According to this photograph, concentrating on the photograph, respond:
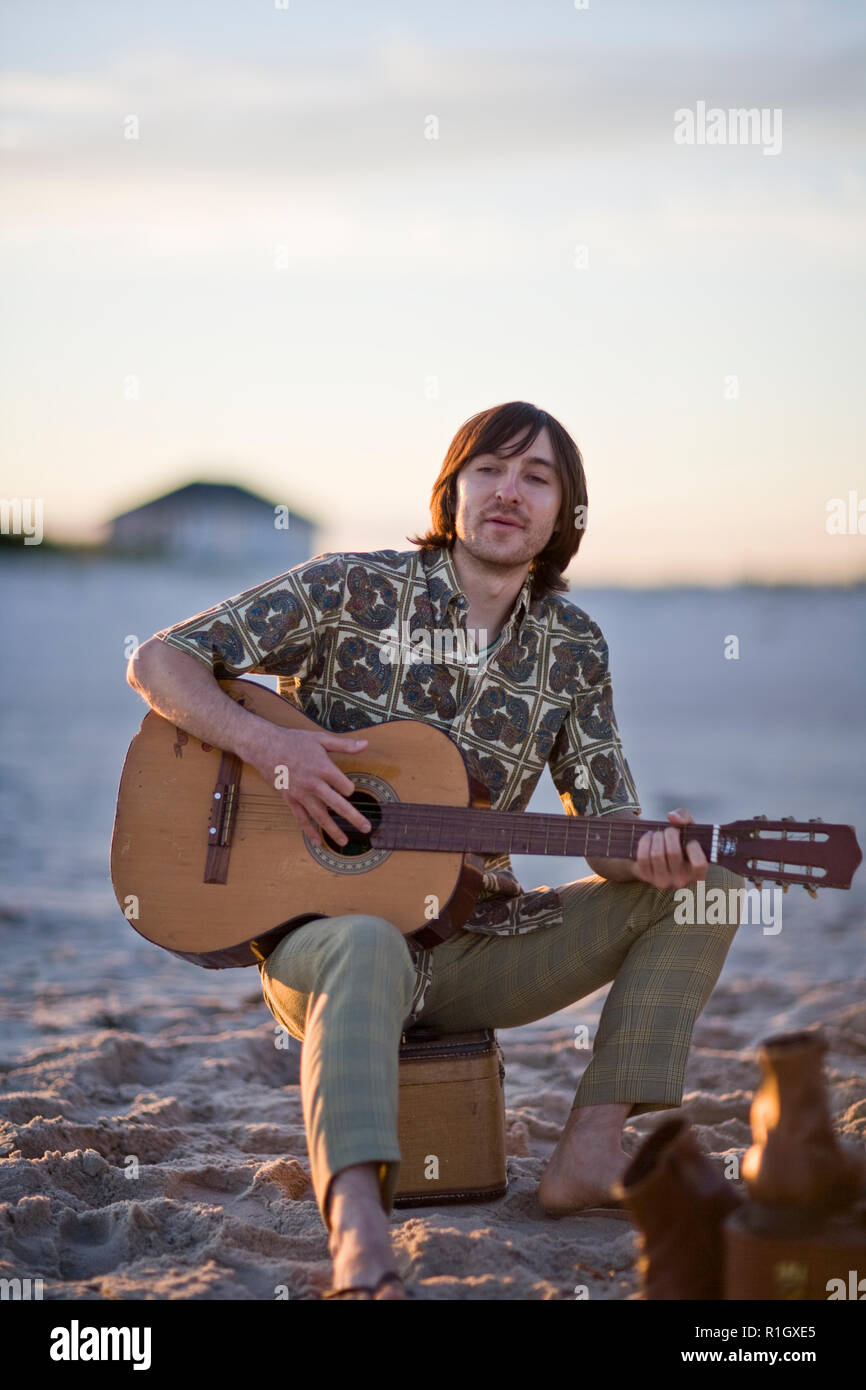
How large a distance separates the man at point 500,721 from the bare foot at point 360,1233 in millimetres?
458

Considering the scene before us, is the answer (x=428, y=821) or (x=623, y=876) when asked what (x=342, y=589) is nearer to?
(x=428, y=821)

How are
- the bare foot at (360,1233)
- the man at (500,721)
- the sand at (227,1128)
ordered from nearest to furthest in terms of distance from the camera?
the bare foot at (360,1233) → the sand at (227,1128) → the man at (500,721)

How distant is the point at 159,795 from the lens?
3197mm

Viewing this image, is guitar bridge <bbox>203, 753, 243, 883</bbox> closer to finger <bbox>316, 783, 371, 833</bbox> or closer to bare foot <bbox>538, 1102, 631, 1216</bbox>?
finger <bbox>316, 783, 371, 833</bbox>

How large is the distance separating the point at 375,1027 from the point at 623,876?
956 millimetres

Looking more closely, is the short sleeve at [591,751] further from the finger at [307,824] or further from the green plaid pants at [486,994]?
the finger at [307,824]

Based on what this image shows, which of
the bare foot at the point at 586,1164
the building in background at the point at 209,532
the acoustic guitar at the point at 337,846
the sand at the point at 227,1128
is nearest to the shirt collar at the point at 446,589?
the acoustic guitar at the point at 337,846

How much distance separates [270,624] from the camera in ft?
10.6

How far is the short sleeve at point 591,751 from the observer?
11.1 feet

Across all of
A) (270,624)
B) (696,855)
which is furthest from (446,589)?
(696,855)

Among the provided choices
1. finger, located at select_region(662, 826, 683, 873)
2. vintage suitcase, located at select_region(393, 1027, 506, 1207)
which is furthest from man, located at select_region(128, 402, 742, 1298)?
vintage suitcase, located at select_region(393, 1027, 506, 1207)

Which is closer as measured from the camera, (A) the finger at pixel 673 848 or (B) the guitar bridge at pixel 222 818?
(A) the finger at pixel 673 848

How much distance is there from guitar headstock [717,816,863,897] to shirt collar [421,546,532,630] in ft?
2.80
